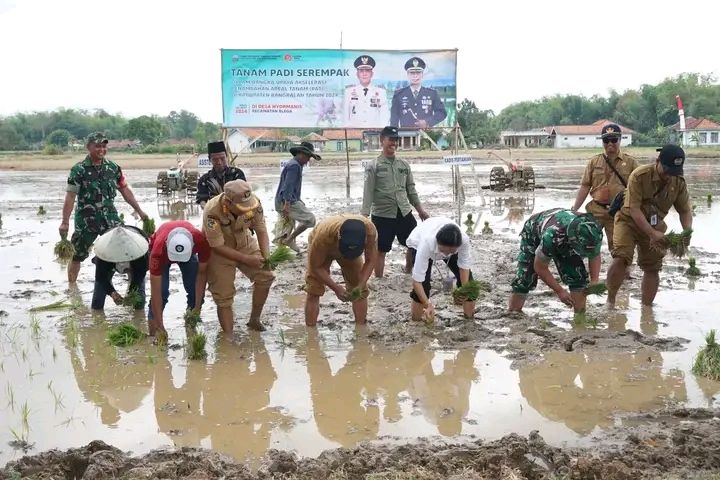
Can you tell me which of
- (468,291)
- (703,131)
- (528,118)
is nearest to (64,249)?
(468,291)

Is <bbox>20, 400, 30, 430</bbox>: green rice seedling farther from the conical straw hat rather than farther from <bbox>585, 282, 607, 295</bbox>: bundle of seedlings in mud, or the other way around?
<bbox>585, 282, 607, 295</bbox>: bundle of seedlings in mud

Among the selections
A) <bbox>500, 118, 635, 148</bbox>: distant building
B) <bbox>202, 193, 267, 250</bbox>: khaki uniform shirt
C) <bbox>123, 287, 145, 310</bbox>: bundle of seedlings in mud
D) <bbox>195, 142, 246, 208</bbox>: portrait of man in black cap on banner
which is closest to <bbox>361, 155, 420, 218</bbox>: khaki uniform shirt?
<bbox>195, 142, 246, 208</bbox>: portrait of man in black cap on banner

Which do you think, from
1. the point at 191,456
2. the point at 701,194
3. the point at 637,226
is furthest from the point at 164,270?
the point at 701,194

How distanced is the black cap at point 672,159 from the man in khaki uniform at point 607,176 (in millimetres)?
1133

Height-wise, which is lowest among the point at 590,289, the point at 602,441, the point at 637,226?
the point at 602,441

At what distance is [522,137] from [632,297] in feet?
245

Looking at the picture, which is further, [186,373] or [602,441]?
[186,373]

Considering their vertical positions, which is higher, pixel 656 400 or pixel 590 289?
pixel 590 289

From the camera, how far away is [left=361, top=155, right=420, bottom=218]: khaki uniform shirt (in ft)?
27.4

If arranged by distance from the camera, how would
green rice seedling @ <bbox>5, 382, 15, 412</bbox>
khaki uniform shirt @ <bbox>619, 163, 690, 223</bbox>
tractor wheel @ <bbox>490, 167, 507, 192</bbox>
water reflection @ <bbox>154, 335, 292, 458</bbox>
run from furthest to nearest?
tractor wheel @ <bbox>490, 167, 507, 192</bbox> → khaki uniform shirt @ <bbox>619, 163, 690, 223</bbox> → green rice seedling @ <bbox>5, 382, 15, 412</bbox> → water reflection @ <bbox>154, 335, 292, 458</bbox>

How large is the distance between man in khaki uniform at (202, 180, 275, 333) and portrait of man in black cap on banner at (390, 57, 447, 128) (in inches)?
300

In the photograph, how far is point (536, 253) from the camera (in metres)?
6.32

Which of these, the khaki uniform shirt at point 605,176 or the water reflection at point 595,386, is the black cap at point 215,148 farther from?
the water reflection at point 595,386

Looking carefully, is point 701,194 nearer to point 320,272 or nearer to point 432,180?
point 432,180
